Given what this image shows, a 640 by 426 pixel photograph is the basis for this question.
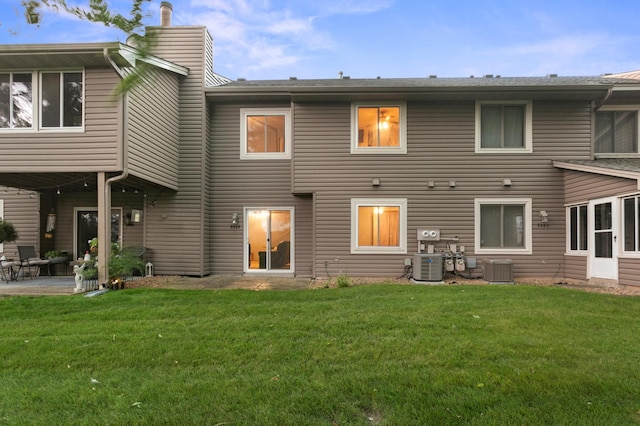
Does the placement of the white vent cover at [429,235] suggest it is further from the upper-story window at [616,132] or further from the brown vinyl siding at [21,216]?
the brown vinyl siding at [21,216]

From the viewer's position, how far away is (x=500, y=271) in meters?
8.46

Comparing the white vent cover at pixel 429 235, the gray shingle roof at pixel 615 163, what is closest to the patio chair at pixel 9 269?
the white vent cover at pixel 429 235

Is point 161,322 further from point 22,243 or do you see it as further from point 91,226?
point 22,243

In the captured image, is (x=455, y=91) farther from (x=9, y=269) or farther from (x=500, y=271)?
(x=9, y=269)

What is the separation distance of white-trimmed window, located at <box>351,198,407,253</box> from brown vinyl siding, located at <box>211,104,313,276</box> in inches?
53.4

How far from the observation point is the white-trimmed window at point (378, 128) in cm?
917

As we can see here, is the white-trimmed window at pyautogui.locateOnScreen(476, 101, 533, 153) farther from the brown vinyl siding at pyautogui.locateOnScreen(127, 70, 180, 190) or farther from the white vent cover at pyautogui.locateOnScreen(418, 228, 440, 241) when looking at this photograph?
the brown vinyl siding at pyautogui.locateOnScreen(127, 70, 180, 190)

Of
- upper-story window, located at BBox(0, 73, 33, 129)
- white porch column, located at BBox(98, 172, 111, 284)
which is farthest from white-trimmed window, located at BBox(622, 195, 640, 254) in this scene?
upper-story window, located at BBox(0, 73, 33, 129)

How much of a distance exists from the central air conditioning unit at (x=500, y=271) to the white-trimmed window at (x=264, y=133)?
6.00m

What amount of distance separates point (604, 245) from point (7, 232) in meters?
14.7

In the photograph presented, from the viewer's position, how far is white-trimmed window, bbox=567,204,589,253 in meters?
8.33

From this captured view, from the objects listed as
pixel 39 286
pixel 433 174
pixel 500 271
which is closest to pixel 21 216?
pixel 39 286

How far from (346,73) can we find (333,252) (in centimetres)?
738

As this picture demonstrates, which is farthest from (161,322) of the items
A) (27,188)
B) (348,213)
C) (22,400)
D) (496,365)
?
(27,188)
